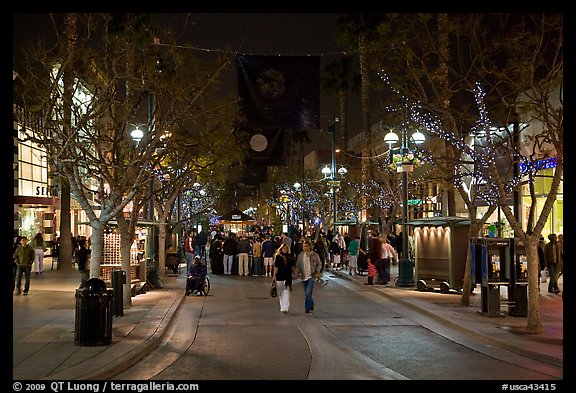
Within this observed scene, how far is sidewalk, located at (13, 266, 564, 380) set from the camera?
10.9m

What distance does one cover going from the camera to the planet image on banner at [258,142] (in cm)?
3028

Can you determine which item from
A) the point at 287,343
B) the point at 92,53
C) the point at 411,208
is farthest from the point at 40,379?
the point at 411,208

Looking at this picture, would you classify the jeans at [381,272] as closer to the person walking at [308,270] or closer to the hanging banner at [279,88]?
the person walking at [308,270]

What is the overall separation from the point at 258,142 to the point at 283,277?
12.3 meters

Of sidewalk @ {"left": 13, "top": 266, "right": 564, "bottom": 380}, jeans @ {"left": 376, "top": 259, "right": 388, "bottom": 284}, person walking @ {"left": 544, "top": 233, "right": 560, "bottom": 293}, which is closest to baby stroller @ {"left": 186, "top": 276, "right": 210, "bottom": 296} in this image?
sidewalk @ {"left": 13, "top": 266, "right": 564, "bottom": 380}

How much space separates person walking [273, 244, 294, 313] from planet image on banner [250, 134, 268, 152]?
464 inches

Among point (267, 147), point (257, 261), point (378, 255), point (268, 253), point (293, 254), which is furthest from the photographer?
point (293, 254)

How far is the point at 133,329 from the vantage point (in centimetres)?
1484

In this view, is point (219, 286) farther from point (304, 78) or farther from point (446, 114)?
point (446, 114)

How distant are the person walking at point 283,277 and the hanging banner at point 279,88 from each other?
3611 millimetres

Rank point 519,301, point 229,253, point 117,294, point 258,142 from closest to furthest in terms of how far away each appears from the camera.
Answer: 1. point 117,294
2. point 519,301
3. point 258,142
4. point 229,253

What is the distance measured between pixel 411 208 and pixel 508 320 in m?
43.3

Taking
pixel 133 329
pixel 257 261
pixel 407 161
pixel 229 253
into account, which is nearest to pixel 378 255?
pixel 407 161

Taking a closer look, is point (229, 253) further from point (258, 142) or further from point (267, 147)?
point (258, 142)
